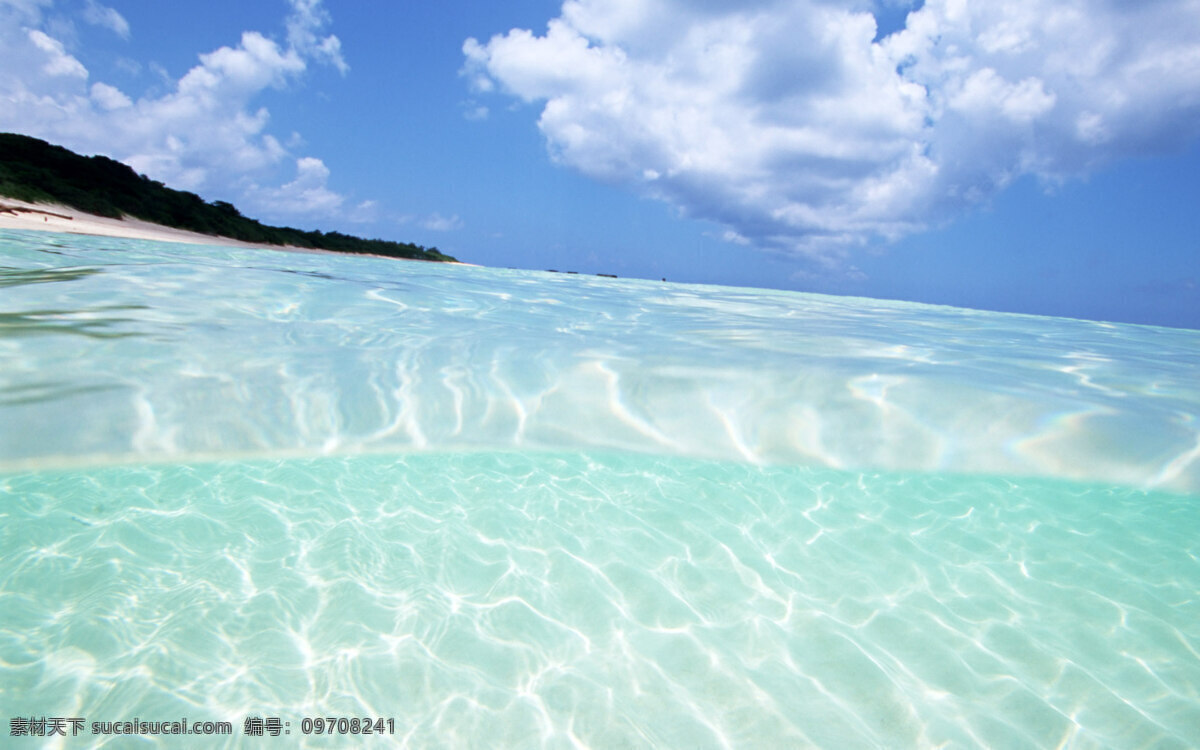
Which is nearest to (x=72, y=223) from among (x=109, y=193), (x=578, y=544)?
(x=109, y=193)

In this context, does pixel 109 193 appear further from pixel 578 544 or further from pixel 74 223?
pixel 578 544

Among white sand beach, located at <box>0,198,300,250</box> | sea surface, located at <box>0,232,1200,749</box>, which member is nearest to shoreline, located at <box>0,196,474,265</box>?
white sand beach, located at <box>0,198,300,250</box>

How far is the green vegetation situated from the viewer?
19719 mm

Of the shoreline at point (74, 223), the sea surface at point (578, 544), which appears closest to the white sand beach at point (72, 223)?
the shoreline at point (74, 223)

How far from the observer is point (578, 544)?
94.8 inches

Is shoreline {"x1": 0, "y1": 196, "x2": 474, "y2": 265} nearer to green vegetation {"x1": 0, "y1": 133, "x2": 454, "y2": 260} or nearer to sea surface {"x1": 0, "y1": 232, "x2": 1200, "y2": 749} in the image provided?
green vegetation {"x1": 0, "y1": 133, "x2": 454, "y2": 260}

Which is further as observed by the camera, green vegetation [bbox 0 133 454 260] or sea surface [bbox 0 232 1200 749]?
green vegetation [bbox 0 133 454 260]

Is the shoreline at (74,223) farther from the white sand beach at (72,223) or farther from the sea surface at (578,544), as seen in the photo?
the sea surface at (578,544)

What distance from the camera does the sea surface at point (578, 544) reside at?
1.62 metres

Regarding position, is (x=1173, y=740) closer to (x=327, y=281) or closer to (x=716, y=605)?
(x=716, y=605)

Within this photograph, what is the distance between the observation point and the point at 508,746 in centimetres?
149

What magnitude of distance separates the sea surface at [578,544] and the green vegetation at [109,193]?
2220 cm

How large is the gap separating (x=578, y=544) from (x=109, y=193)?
31.0 m

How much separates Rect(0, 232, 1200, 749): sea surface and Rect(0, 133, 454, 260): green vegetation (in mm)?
22203
